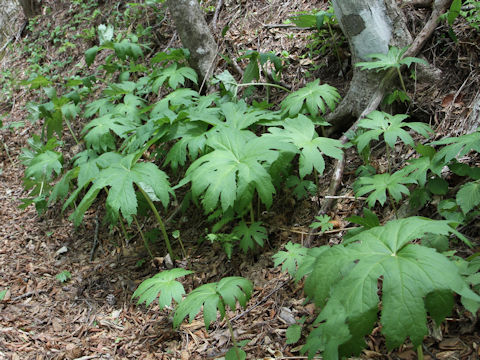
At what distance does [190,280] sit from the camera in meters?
3.10

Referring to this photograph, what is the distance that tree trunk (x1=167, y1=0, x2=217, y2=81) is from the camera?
4.23 meters

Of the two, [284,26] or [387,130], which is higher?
[284,26]

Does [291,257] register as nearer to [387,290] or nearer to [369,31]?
[387,290]

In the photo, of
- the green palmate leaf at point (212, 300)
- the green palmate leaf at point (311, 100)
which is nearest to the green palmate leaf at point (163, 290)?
the green palmate leaf at point (212, 300)

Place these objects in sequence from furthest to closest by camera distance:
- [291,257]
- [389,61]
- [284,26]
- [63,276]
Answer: [284,26] → [63,276] → [389,61] → [291,257]

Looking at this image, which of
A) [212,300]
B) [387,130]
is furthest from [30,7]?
[212,300]

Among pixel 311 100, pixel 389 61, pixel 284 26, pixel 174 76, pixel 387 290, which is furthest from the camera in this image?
pixel 284 26

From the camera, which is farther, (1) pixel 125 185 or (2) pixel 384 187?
(1) pixel 125 185

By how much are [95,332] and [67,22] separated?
6.00 m

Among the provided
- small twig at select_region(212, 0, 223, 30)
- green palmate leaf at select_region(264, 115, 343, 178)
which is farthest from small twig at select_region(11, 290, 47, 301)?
small twig at select_region(212, 0, 223, 30)

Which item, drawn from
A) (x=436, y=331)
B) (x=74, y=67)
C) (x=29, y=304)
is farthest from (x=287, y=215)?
(x=74, y=67)

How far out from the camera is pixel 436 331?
1899mm

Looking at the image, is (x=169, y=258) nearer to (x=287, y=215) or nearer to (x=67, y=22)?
(x=287, y=215)

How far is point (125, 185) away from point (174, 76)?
5.65ft
